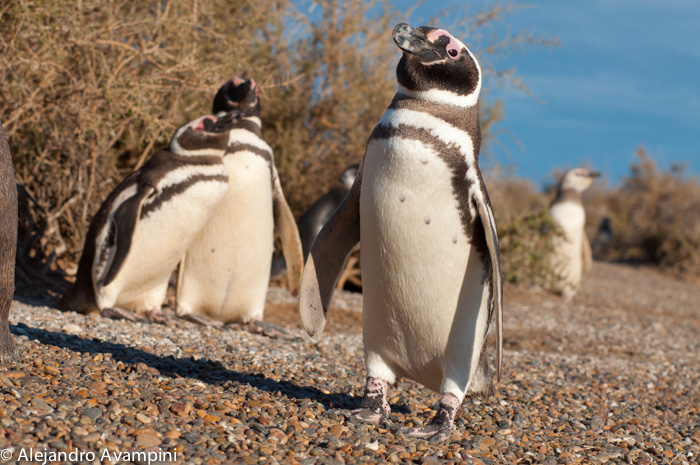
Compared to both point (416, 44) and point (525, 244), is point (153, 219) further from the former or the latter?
point (525, 244)

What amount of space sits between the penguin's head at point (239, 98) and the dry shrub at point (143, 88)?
495 mm

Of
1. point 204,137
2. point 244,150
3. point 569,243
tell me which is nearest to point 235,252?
point 244,150

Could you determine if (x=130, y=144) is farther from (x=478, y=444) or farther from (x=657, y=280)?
(x=657, y=280)

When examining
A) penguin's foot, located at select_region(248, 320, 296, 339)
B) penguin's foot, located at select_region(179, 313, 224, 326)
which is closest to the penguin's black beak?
penguin's foot, located at select_region(248, 320, 296, 339)

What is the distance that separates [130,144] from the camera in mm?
6953

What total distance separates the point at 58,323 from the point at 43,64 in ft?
6.83

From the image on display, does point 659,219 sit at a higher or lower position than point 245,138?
lower

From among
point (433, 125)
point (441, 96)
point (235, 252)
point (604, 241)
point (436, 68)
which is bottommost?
point (604, 241)

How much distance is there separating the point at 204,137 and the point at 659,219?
15.7 m

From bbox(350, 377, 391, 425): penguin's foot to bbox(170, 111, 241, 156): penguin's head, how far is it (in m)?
2.43

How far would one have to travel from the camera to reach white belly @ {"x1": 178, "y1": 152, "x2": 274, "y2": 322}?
4.92m

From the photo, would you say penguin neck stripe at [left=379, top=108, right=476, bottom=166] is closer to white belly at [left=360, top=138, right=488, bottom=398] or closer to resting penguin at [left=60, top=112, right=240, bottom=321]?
white belly at [left=360, top=138, right=488, bottom=398]

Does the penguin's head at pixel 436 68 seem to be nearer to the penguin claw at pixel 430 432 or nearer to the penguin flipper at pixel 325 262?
the penguin flipper at pixel 325 262

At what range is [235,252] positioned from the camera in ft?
16.4
